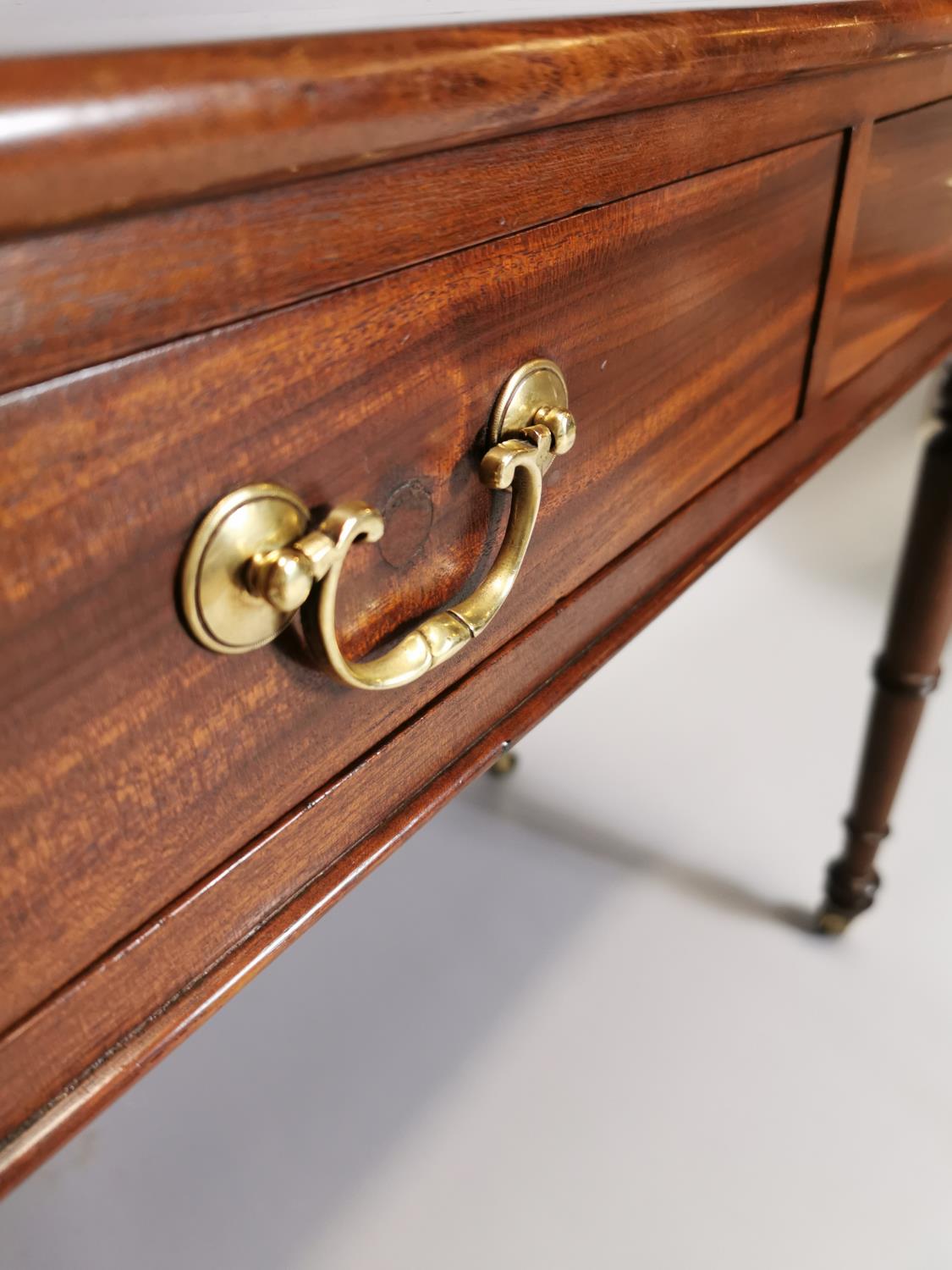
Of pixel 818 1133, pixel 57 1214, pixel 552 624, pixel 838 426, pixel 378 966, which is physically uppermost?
pixel 838 426

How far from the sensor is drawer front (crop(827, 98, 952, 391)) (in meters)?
0.47

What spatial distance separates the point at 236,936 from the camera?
0.28 metres

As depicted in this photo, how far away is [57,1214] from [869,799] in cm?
63

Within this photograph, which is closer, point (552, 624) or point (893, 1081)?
point (552, 624)

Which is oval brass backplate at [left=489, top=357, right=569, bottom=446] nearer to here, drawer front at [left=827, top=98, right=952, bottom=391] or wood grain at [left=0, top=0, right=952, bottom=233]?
wood grain at [left=0, top=0, right=952, bottom=233]

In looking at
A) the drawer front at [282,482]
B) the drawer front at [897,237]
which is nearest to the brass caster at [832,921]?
the drawer front at [897,237]

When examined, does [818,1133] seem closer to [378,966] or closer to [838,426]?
[378,966]

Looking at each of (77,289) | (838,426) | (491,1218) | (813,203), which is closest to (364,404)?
(77,289)

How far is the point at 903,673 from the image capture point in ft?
2.57

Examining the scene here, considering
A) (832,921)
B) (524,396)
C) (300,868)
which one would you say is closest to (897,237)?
(524,396)

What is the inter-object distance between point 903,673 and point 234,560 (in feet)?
2.18

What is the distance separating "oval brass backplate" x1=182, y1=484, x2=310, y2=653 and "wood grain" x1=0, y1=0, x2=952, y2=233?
0.06 meters

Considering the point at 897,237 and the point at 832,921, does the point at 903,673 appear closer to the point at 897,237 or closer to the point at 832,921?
the point at 832,921

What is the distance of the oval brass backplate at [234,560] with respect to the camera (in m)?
0.22
